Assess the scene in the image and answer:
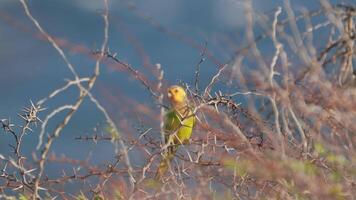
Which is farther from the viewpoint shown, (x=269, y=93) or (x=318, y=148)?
(x=318, y=148)

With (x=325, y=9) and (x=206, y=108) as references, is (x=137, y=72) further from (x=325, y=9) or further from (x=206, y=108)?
(x=325, y=9)

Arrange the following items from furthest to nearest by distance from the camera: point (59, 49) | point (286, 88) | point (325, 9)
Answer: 1. point (325, 9)
2. point (286, 88)
3. point (59, 49)

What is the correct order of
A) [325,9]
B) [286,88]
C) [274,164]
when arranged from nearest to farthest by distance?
[274,164] < [286,88] < [325,9]

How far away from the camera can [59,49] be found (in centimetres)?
303

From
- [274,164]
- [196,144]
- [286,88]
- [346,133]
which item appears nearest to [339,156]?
[346,133]

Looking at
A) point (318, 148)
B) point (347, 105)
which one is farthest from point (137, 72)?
point (347, 105)

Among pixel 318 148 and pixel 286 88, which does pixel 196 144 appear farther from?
pixel 286 88

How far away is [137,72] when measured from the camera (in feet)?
13.7

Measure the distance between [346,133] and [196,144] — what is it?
108 centimetres

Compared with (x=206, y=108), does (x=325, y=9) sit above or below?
above

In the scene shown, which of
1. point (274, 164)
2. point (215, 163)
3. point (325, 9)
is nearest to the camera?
point (274, 164)

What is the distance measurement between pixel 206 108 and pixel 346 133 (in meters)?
0.76

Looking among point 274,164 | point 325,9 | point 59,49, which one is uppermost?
point 325,9

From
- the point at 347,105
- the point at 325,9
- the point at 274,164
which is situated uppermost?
the point at 325,9
